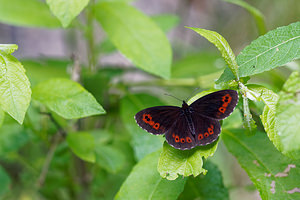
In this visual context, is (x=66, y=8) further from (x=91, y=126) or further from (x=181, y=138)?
(x=91, y=126)

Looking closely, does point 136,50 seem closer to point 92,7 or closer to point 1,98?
point 92,7

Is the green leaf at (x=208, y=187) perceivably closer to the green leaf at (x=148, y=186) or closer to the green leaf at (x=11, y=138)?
the green leaf at (x=148, y=186)

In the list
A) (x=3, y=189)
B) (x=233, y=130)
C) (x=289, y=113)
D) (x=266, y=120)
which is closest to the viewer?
(x=289, y=113)

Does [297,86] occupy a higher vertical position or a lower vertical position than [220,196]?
higher

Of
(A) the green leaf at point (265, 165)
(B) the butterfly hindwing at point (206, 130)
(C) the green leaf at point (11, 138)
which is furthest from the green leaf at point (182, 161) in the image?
(C) the green leaf at point (11, 138)

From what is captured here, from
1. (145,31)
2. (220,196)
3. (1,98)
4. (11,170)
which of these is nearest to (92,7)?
(145,31)

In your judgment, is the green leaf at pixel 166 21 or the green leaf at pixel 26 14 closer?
the green leaf at pixel 26 14

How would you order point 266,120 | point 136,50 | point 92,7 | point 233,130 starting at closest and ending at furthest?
point 266,120 → point 233,130 → point 136,50 → point 92,7
